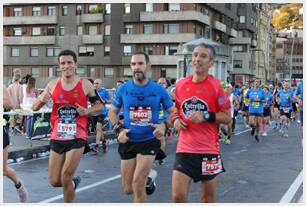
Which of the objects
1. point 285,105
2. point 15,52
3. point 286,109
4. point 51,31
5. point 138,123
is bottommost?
point 286,109

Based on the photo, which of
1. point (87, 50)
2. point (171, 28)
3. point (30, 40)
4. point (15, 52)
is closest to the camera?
point (171, 28)

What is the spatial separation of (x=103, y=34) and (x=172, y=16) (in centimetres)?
798

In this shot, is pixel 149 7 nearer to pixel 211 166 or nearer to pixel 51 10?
pixel 51 10

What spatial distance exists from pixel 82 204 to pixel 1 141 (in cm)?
125

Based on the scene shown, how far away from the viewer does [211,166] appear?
18.8 feet

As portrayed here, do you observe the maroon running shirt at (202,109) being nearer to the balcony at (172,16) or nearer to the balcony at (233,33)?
the balcony at (172,16)

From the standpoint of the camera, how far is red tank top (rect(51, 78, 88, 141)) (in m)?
6.91

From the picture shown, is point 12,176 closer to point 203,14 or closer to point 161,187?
point 161,187

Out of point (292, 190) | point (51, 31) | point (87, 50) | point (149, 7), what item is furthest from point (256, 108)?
point (51, 31)

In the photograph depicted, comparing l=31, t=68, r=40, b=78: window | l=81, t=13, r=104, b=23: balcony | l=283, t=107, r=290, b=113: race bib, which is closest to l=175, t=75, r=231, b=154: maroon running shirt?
l=283, t=107, r=290, b=113: race bib

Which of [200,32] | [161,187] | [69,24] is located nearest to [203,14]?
[200,32]

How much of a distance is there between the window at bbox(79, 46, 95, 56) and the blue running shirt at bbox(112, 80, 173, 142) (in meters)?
57.5

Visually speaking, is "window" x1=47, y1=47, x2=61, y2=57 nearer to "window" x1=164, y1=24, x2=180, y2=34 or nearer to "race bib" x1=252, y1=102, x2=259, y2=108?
"window" x1=164, y1=24, x2=180, y2=34

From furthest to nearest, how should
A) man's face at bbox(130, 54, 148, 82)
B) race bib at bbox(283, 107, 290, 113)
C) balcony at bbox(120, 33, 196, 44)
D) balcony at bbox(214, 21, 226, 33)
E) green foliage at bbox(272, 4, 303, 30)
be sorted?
1. green foliage at bbox(272, 4, 303, 30)
2. balcony at bbox(214, 21, 226, 33)
3. balcony at bbox(120, 33, 196, 44)
4. race bib at bbox(283, 107, 290, 113)
5. man's face at bbox(130, 54, 148, 82)
